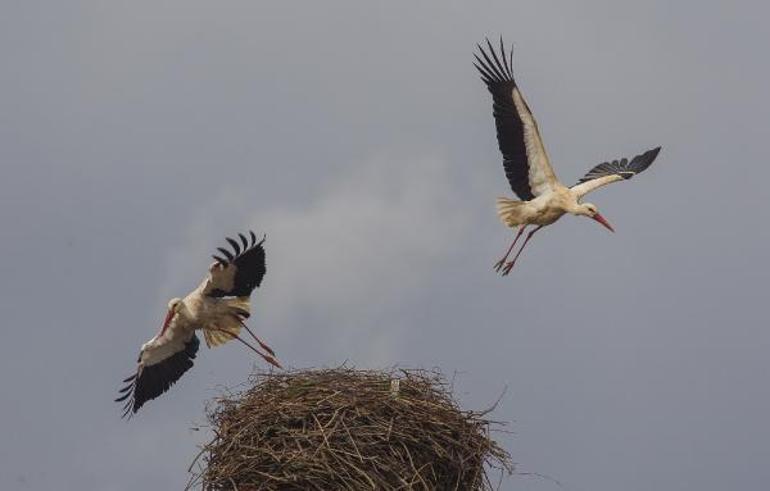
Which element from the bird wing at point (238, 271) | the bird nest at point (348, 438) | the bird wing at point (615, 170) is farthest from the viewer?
the bird wing at point (615, 170)

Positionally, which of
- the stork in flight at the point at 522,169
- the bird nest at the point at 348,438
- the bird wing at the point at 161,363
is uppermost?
the stork in flight at the point at 522,169

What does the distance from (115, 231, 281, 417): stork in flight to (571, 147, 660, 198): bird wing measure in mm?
4164

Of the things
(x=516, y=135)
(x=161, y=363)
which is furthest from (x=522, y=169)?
(x=161, y=363)

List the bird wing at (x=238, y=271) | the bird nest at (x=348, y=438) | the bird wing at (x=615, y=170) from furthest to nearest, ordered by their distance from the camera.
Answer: the bird wing at (x=615, y=170)
the bird wing at (x=238, y=271)
the bird nest at (x=348, y=438)

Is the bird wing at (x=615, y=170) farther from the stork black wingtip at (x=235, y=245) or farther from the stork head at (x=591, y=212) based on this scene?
the stork black wingtip at (x=235, y=245)

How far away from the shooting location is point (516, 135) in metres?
17.5

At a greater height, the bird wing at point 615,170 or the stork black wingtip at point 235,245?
the bird wing at point 615,170

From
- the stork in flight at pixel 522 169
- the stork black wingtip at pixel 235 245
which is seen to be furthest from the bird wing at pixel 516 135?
the stork black wingtip at pixel 235 245

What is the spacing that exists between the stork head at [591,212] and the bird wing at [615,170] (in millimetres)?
423

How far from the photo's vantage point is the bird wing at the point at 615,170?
18766 millimetres

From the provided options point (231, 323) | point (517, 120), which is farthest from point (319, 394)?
point (517, 120)

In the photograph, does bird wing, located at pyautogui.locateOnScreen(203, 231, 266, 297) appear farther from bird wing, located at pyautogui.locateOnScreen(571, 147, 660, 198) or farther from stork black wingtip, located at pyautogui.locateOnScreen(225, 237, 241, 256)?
bird wing, located at pyautogui.locateOnScreen(571, 147, 660, 198)

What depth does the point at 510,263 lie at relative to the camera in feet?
59.4

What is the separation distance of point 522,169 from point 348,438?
6.11m
